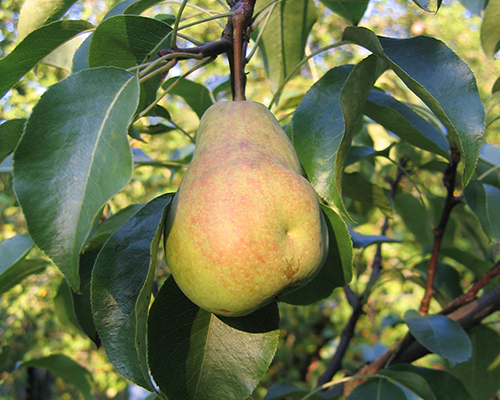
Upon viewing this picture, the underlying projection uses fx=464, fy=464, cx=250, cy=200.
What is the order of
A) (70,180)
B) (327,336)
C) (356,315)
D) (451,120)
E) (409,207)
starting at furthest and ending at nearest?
(327,336) → (409,207) → (356,315) → (451,120) → (70,180)

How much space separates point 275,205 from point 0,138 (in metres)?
0.37

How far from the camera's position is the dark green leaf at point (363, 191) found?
2.72ft

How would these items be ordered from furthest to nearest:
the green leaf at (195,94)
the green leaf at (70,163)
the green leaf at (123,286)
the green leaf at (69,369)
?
the green leaf at (69,369) < the green leaf at (195,94) < the green leaf at (123,286) < the green leaf at (70,163)

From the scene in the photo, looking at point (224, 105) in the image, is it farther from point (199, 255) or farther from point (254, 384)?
point (254, 384)

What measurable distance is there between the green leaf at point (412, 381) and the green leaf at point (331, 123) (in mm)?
383

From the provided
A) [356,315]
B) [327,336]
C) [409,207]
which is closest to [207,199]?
[356,315]

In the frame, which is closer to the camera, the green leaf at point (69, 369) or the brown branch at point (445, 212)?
the brown branch at point (445, 212)

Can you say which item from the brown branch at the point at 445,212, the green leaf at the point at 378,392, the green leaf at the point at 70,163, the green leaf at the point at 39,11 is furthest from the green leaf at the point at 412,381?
the green leaf at the point at 39,11

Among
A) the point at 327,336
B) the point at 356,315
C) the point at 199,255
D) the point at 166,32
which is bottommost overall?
the point at 327,336

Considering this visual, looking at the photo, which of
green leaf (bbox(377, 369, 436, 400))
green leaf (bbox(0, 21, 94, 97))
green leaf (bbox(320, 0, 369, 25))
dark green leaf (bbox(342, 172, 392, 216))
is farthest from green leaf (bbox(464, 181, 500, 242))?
green leaf (bbox(0, 21, 94, 97))

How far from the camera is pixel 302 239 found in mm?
454

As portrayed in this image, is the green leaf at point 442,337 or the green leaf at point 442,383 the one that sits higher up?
the green leaf at point 442,337

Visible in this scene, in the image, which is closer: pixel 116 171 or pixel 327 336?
pixel 116 171

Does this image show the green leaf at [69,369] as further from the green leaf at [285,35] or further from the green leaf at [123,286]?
the green leaf at [285,35]
